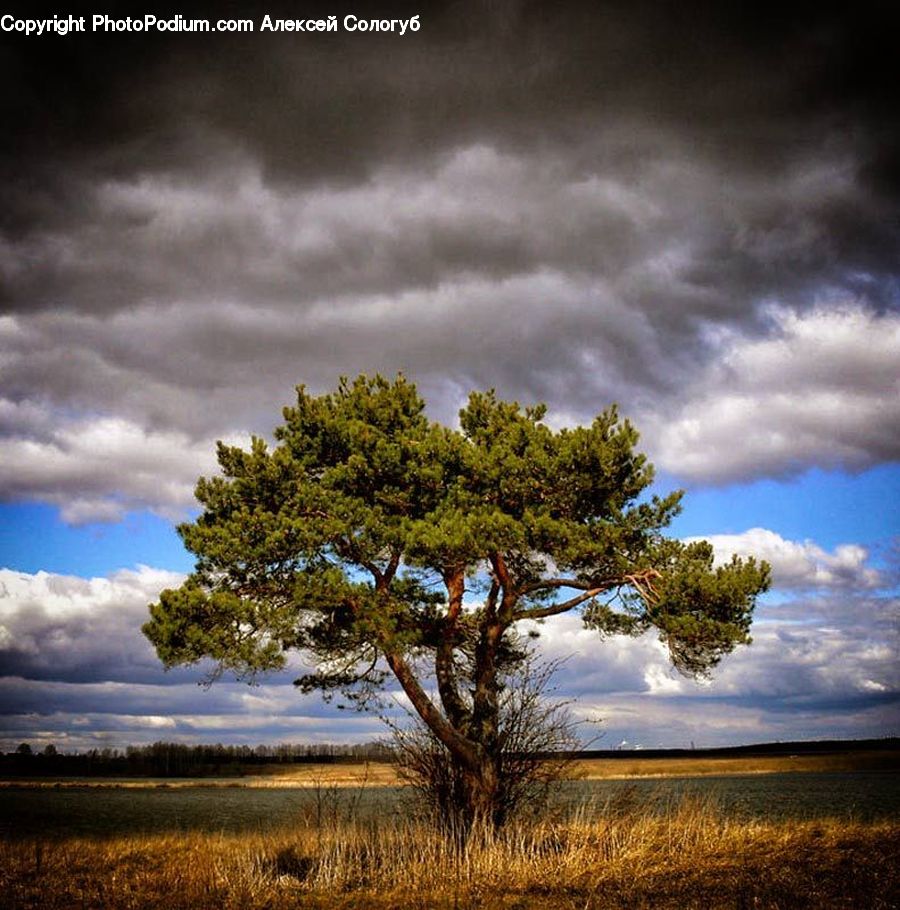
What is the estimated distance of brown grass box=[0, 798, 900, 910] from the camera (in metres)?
10.5

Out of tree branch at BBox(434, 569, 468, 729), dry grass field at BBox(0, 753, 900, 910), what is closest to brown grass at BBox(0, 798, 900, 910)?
dry grass field at BBox(0, 753, 900, 910)

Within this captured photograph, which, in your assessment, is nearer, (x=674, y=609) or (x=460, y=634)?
(x=674, y=609)

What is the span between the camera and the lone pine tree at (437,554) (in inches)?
585

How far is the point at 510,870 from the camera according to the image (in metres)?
12.0

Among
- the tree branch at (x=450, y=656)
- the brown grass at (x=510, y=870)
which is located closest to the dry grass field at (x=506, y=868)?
the brown grass at (x=510, y=870)

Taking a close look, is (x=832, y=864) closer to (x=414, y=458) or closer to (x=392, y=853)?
(x=392, y=853)

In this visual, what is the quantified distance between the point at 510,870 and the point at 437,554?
16.5ft

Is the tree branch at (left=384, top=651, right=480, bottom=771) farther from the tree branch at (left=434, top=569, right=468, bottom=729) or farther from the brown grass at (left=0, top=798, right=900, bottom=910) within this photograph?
the brown grass at (left=0, top=798, right=900, bottom=910)

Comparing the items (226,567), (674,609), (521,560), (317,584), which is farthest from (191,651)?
(674,609)

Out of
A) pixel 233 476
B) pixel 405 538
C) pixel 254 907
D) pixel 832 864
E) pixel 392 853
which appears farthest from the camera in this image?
pixel 233 476

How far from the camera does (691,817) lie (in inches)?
590

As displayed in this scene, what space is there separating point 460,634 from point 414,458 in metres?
3.97

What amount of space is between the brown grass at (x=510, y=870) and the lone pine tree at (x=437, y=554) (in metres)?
1.83

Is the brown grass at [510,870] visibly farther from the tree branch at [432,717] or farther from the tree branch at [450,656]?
the tree branch at [450,656]
